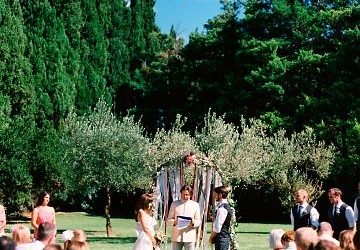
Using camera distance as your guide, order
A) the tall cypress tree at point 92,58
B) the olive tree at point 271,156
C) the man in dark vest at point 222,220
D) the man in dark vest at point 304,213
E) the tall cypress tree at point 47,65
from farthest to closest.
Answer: the tall cypress tree at point 92,58 → the tall cypress tree at point 47,65 → the olive tree at point 271,156 → the man in dark vest at point 304,213 → the man in dark vest at point 222,220

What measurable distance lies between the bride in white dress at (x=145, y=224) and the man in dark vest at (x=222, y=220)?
1.24 m

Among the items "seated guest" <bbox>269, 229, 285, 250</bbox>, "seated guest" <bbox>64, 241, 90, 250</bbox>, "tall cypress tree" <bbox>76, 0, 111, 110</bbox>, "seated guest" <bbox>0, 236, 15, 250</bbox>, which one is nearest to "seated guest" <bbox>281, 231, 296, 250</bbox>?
"seated guest" <bbox>269, 229, 285, 250</bbox>

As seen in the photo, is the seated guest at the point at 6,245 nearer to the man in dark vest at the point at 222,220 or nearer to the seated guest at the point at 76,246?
the seated guest at the point at 76,246

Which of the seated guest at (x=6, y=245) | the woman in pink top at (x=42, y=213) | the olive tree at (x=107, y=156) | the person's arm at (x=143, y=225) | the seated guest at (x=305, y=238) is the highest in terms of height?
the olive tree at (x=107, y=156)

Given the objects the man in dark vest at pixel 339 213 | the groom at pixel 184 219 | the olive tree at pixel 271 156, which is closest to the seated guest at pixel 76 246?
the groom at pixel 184 219

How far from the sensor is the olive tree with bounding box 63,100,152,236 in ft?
89.6

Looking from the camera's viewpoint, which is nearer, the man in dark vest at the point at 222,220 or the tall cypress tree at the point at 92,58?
the man in dark vest at the point at 222,220

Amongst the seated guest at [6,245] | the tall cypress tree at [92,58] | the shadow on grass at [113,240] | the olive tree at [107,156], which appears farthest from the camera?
the tall cypress tree at [92,58]

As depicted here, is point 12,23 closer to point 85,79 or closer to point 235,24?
point 85,79

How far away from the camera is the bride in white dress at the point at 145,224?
10562 millimetres

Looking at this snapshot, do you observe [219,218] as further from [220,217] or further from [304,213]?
[304,213]

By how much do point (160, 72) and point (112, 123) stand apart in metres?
16.3

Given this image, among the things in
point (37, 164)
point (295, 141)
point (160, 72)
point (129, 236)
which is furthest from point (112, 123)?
point (160, 72)

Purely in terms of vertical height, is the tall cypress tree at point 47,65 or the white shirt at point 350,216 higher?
the tall cypress tree at point 47,65
